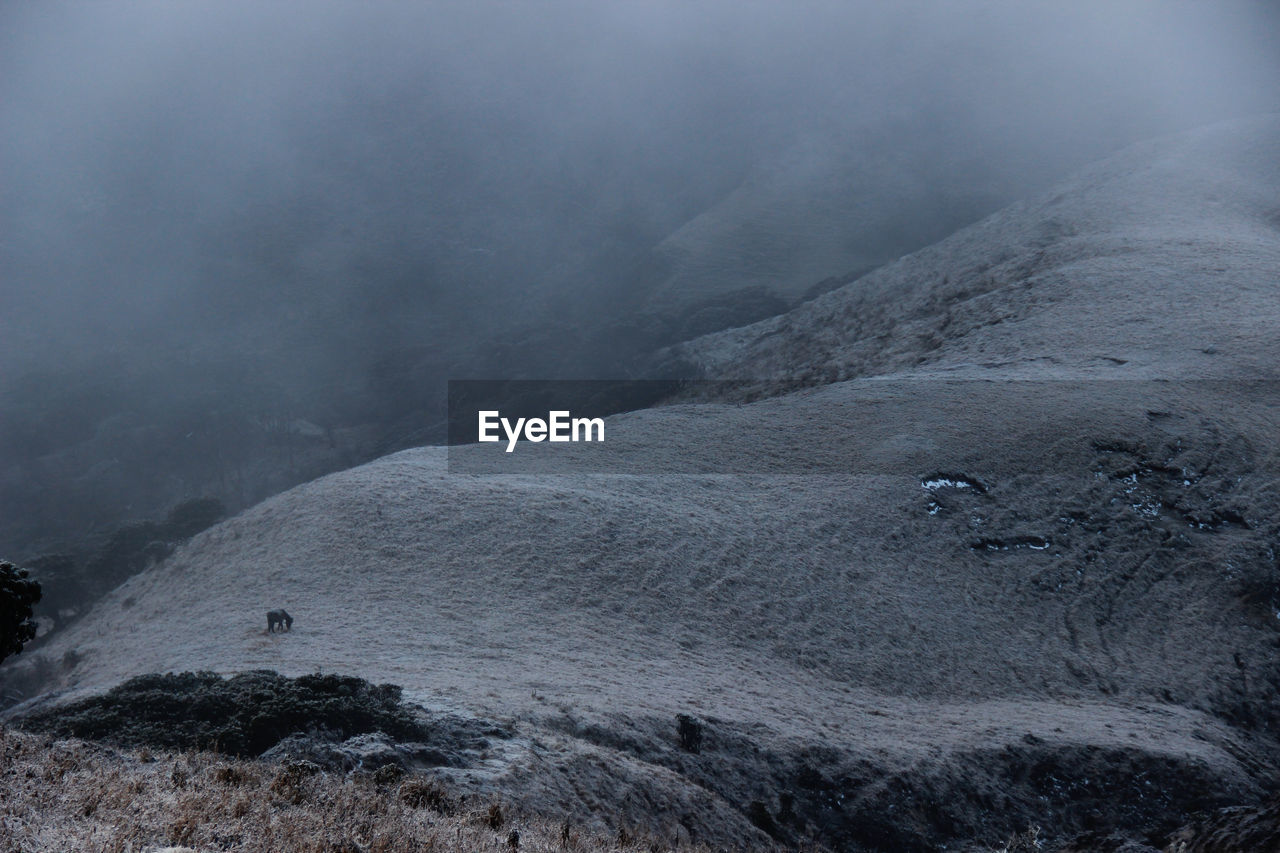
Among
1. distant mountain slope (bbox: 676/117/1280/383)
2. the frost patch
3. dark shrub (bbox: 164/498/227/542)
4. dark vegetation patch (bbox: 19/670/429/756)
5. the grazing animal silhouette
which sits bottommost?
dark shrub (bbox: 164/498/227/542)

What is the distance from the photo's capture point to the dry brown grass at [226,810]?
7.51m

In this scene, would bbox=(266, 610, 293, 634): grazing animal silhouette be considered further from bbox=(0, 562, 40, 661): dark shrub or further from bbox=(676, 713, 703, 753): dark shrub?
bbox=(676, 713, 703, 753): dark shrub

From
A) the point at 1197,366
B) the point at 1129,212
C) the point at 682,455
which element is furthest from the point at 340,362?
the point at 1197,366

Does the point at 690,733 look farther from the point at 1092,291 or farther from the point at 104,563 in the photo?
the point at 104,563

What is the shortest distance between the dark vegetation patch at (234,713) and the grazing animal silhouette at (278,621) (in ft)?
16.9

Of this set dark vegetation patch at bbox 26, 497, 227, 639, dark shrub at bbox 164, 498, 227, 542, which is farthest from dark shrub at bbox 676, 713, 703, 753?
dark shrub at bbox 164, 498, 227, 542

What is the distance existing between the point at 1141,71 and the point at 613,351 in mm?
79937

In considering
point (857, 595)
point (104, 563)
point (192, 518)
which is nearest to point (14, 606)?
point (857, 595)

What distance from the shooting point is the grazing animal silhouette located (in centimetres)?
2170

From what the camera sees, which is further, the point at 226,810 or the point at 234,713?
the point at 234,713

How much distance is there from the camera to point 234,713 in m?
13.7

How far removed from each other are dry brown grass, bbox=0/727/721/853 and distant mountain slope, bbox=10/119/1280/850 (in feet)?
5.55

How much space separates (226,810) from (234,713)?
19.5ft

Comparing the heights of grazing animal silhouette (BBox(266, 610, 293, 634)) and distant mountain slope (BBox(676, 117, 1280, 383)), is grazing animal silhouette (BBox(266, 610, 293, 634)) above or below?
below
